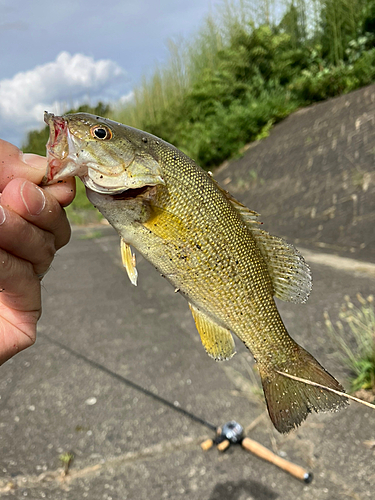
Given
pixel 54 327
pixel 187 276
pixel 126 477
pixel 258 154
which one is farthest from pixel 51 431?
pixel 258 154

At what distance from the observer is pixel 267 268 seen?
66.2 inches

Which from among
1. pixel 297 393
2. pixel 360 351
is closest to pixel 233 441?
pixel 360 351

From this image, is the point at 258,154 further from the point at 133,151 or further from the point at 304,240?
the point at 133,151

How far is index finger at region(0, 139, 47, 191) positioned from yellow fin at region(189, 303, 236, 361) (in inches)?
33.4

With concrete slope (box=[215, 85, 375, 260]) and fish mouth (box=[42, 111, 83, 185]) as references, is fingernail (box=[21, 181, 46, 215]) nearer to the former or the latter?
fish mouth (box=[42, 111, 83, 185])

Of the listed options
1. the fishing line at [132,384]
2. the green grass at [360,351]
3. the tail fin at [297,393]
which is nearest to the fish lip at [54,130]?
the tail fin at [297,393]

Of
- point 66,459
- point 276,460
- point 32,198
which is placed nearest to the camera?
point 32,198

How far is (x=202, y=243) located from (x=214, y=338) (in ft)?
1.51

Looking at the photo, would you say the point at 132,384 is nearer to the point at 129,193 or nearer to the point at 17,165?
the point at 129,193

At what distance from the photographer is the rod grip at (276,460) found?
10.5 feet

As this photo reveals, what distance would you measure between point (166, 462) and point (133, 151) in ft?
10.7

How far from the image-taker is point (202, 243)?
1504mm

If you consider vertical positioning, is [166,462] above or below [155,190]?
below

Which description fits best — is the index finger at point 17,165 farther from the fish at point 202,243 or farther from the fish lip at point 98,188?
the fish lip at point 98,188
